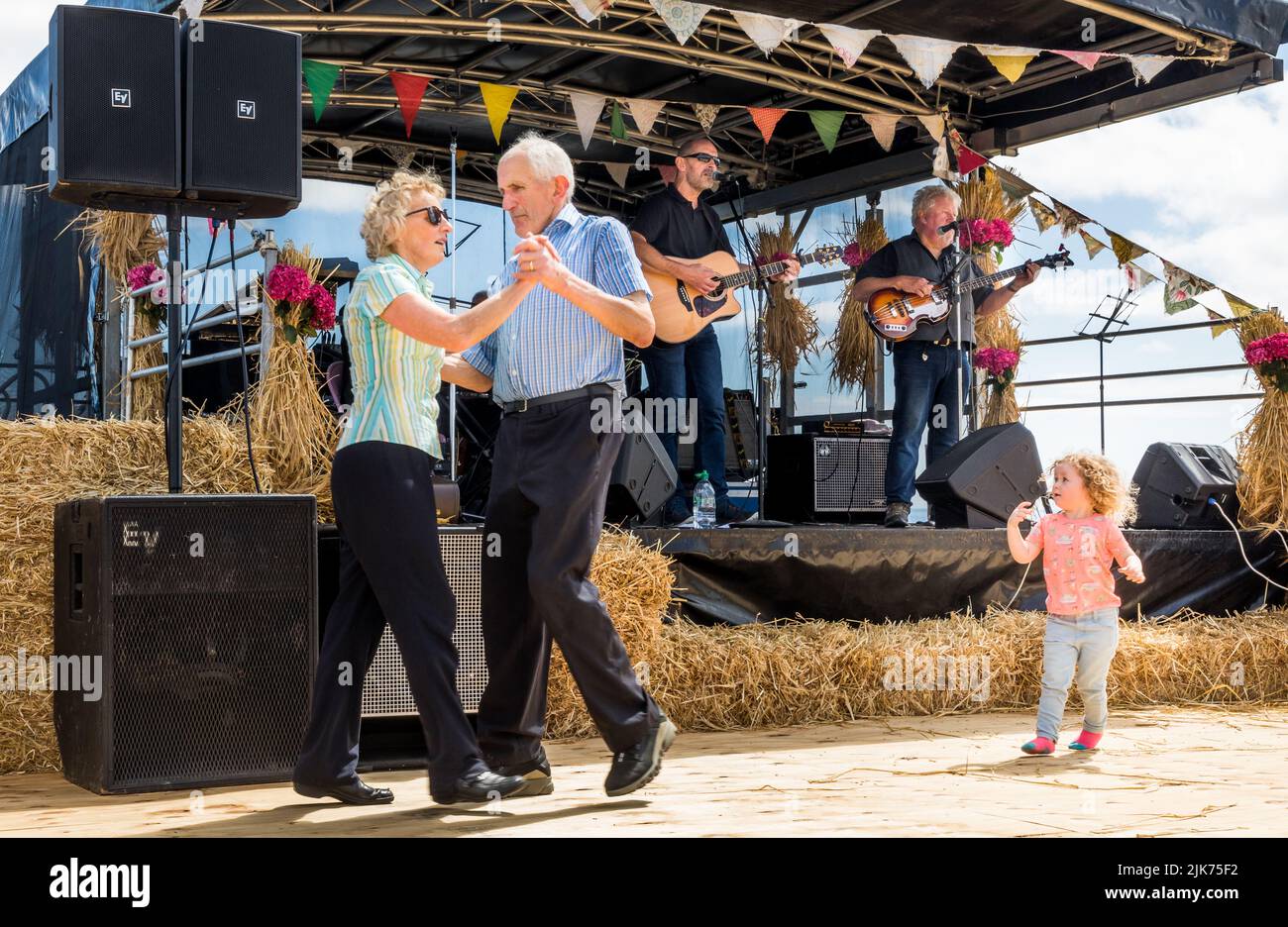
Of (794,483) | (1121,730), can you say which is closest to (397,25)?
(794,483)

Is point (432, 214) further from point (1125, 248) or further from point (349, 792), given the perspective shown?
point (1125, 248)

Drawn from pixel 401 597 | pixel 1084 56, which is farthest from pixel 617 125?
pixel 401 597

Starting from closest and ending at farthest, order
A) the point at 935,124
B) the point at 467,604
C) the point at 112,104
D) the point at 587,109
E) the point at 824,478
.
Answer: the point at 112,104 < the point at 467,604 < the point at 824,478 < the point at 587,109 < the point at 935,124

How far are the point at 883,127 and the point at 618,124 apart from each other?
60.6 inches

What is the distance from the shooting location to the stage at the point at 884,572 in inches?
196

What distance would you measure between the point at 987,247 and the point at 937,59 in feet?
5.20

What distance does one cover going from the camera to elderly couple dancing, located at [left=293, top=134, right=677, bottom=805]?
276 centimetres

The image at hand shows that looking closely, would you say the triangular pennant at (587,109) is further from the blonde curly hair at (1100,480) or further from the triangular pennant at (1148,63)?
the blonde curly hair at (1100,480)

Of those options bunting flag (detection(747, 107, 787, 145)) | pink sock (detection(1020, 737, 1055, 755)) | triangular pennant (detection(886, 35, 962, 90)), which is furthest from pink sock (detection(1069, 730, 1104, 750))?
bunting flag (detection(747, 107, 787, 145))

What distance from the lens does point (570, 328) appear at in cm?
302

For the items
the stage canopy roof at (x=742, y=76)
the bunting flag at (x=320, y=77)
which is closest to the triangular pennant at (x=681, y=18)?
the stage canopy roof at (x=742, y=76)

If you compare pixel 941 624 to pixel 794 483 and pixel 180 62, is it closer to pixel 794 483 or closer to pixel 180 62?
pixel 794 483

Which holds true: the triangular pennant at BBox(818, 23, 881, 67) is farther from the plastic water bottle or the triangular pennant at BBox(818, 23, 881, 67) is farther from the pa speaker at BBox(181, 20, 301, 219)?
the pa speaker at BBox(181, 20, 301, 219)

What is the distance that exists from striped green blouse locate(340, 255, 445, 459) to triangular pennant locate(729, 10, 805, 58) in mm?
3362
